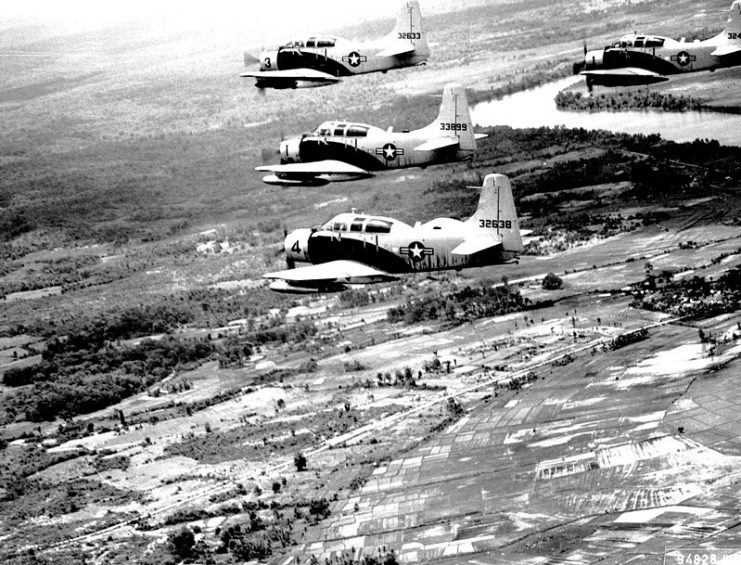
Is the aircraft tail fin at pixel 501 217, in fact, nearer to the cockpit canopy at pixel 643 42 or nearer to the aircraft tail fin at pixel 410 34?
the aircraft tail fin at pixel 410 34

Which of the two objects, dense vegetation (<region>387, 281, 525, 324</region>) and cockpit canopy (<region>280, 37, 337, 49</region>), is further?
dense vegetation (<region>387, 281, 525, 324</region>)

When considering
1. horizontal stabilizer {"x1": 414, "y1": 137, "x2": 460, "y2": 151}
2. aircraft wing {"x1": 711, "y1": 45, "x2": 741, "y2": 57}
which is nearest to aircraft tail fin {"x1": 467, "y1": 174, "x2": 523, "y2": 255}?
horizontal stabilizer {"x1": 414, "y1": 137, "x2": 460, "y2": 151}

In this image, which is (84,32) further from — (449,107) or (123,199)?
(449,107)

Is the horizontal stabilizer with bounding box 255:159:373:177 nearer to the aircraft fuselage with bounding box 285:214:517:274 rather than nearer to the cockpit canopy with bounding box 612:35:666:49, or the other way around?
the aircraft fuselage with bounding box 285:214:517:274

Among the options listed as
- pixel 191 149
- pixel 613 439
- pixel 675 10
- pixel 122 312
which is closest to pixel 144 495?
pixel 613 439

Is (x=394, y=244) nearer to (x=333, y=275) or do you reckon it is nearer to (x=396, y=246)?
(x=396, y=246)

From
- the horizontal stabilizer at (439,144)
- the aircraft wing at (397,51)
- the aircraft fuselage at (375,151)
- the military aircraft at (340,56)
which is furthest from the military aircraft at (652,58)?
the aircraft fuselage at (375,151)
